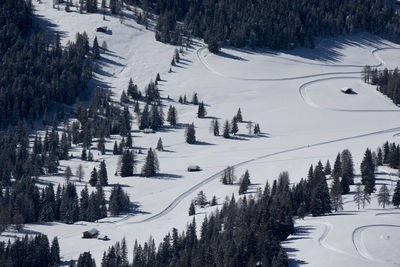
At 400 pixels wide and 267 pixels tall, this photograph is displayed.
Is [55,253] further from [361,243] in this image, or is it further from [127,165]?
[361,243]

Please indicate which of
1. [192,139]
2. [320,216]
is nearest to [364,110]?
[192,139]

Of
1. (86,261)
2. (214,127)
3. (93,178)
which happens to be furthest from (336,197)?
(214,127)

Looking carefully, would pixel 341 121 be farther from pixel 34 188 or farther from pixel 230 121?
pixel 34 188

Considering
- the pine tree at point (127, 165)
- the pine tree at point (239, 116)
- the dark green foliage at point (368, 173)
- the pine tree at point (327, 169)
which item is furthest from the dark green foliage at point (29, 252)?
the pine tree at point (239, 116)

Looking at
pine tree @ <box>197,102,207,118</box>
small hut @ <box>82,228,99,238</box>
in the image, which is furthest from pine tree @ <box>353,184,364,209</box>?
pine tree @ <box>197,102,207,118</box>

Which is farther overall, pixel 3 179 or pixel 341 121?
pixel 341 121

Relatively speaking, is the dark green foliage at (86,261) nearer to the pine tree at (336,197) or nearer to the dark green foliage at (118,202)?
the dark green foliage at (118,202)
